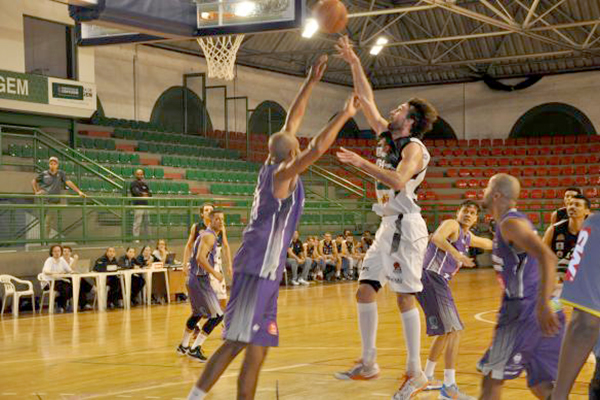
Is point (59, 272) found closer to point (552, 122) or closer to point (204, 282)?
point (204, 282)

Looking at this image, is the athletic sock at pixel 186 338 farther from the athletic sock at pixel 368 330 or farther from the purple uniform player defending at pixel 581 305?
the purple uniform player defending at pixel 581 305

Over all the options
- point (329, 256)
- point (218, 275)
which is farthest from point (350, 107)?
point (329, 256)

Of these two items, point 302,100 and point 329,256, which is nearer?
point 302,100

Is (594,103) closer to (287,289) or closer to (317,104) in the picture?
(317,104)

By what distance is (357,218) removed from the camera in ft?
83.7

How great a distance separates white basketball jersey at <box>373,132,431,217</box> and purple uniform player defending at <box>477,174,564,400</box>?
1.43 metres

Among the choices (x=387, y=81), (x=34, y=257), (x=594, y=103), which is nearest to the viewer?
(x=34, y=257)

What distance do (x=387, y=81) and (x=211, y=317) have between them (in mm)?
26733

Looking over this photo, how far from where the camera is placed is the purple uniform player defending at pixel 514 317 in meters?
4.81

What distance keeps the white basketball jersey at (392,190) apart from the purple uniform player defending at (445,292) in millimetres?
1169

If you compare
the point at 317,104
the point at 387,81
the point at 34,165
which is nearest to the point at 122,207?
the point at 34,165

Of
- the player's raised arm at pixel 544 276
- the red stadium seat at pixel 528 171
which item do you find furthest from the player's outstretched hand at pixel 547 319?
the red stadium seat at pixel 528 171

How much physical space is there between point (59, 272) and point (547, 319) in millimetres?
12471

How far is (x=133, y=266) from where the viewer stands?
55.8 feet
